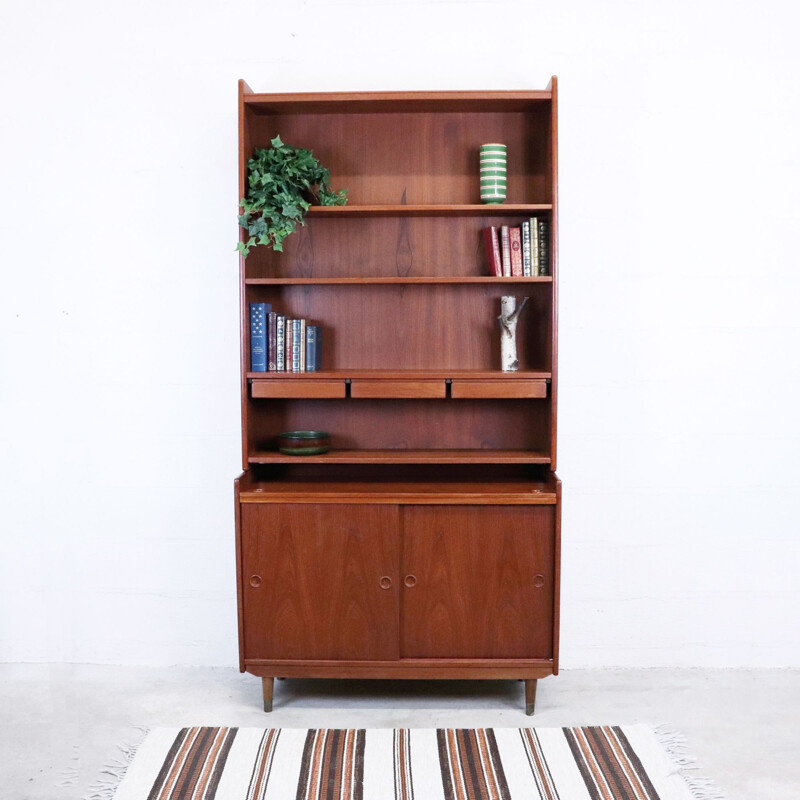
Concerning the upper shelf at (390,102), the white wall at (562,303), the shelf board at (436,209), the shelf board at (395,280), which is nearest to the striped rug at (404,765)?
the white wall at (562,303)

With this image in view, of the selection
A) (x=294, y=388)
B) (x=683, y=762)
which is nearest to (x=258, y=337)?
(x=294, y=388)

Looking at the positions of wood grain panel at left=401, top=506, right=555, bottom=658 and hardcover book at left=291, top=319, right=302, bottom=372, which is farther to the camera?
hardcover book at left=291, top=319, right=302, bottom=372

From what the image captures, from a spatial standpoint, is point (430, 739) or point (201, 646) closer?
point (430, 739)

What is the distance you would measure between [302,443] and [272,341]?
407 mm

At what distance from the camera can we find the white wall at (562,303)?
3.61 meters

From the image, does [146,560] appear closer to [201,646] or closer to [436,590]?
[201,646]

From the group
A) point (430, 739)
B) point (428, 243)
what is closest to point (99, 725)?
point (430, 739)

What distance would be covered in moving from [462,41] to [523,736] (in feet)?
A: 8.67

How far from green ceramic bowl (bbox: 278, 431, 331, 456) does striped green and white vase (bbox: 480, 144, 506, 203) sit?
1.11 metres

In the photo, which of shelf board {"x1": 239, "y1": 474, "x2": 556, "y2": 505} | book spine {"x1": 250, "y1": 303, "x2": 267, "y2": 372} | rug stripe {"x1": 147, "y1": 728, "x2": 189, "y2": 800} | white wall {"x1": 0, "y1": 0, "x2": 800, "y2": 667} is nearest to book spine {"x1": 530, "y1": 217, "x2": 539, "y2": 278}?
white wall {"x1": 0, "y1": 0, "x2": 800, "y2": 667}

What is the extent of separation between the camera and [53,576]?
3846 millimetres

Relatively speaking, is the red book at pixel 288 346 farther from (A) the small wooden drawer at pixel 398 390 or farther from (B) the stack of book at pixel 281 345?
(A) the small wooden drawer at pixel 398 390

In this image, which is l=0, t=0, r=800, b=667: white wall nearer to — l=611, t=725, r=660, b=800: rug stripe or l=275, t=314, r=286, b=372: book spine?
l=275, t=314, r=286, b=372: book spine

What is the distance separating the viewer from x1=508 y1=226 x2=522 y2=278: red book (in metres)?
3.41
